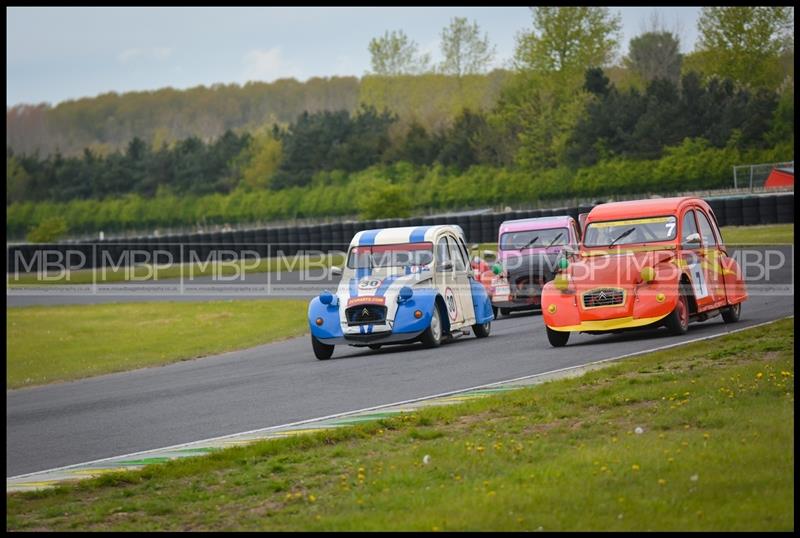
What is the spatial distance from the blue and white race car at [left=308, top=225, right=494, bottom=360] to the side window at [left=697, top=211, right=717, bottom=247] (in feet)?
11.8

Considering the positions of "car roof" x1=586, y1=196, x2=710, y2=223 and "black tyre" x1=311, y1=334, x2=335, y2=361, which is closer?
"car roof" x1=586, y1=196, x2=710, y2=223

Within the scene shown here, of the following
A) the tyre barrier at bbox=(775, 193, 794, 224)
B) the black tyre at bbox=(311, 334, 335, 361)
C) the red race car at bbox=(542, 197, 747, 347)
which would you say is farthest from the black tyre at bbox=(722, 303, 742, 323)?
the tyre barrier at bbox=(775, 193, 794, 224)

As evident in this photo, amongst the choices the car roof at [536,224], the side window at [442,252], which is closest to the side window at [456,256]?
the side window at [442,252]

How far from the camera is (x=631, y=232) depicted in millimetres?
17516

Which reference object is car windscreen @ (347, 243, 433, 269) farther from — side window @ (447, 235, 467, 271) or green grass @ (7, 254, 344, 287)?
green grass @ (7, 254, 344, 287)

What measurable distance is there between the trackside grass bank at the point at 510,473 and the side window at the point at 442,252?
25.6 feet

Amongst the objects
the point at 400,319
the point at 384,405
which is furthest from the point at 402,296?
the point at 384,405

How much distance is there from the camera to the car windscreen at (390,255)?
19.2 meters

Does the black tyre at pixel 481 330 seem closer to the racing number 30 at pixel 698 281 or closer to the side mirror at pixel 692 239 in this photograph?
the side mirror at pixel 692 239

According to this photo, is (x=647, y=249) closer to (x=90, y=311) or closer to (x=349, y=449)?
(x=349, y=449)

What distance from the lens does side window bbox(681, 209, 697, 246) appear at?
57.0 ft

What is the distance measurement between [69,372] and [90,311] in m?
14.7

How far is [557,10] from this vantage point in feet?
290

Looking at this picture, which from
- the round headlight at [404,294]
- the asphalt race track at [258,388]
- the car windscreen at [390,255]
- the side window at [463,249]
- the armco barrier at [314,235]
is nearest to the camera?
the asphalt race track at [258,388]
